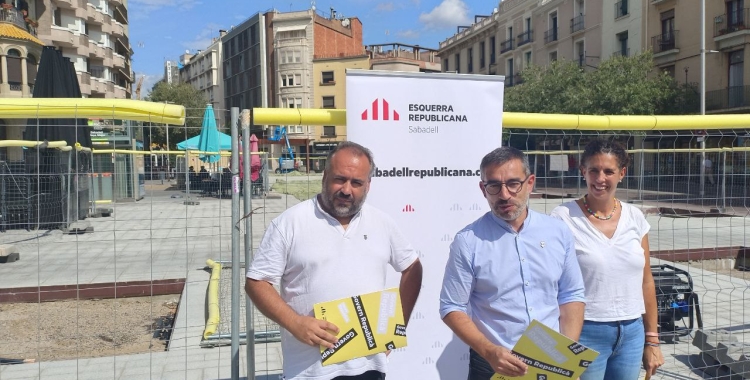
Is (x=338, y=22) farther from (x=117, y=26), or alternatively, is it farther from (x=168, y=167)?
(x=168, y=167)

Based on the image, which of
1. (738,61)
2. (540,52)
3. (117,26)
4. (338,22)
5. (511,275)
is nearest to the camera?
(511,275)

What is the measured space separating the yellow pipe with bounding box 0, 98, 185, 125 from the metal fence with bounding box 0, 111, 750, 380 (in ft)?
0.76

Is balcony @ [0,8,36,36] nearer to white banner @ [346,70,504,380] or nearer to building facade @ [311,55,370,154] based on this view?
building facade @ [311,55,370,154]

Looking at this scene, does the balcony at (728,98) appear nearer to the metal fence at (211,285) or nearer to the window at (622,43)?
the window at (622,43)

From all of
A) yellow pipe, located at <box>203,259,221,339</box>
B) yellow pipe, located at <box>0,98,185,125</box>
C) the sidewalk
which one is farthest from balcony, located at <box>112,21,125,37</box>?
yellow pipe, located at <box>0,98,185,125</box>

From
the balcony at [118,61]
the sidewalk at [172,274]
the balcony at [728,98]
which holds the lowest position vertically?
the sidewalk at [172,274]

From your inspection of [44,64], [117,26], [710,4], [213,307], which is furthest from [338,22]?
[213,307]

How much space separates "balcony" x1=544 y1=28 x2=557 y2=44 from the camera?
38.6 metres

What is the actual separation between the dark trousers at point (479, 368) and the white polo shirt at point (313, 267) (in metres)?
0.38

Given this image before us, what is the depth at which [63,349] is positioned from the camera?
16.7 feet

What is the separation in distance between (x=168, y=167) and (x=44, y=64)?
29.9 feet

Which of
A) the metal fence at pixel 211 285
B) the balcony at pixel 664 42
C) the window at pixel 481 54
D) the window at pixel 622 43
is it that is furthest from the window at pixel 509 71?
the metal fence at pixel 211 285

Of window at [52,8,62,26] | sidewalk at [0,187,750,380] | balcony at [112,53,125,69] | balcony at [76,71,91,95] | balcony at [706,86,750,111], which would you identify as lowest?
sidewalk at [0,187,750,380]

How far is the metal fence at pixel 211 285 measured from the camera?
12.6ft
